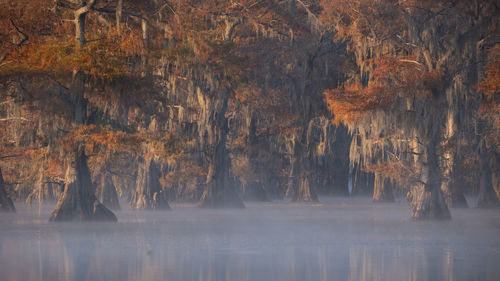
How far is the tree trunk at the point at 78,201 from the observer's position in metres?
26.4

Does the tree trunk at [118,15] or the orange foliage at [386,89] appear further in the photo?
the orange foliage at [386,89]

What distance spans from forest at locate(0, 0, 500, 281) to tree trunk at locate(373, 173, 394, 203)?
0.11 metres

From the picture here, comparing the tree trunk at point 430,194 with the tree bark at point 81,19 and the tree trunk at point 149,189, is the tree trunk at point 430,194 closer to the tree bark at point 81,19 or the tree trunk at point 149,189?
the tree bark at point 81,19

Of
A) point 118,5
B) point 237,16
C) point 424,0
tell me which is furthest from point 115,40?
point 237,16

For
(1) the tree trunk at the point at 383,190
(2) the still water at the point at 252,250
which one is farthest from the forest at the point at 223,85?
(1) the tree trunk at the point at 383,190

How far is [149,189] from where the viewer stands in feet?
123

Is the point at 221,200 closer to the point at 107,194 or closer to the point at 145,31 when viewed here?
the point at 107,194

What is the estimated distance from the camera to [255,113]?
Answer: 41656 mm

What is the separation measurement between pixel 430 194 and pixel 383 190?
1758 cm

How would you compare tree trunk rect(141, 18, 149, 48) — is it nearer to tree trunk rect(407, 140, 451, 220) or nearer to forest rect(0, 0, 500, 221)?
forest rect(0, 0, 500, 221)

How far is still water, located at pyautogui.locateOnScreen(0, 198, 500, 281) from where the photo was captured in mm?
12969

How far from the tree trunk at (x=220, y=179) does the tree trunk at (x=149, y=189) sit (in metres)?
2.49

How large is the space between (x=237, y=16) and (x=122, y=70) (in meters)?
13.5

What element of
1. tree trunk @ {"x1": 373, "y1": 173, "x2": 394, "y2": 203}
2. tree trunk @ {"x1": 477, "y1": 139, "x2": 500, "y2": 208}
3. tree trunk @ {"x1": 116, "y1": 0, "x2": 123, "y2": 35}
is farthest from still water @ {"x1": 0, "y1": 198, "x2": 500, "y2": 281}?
tree trunk @ {"x1": 373, "y1": 173, "x2": 394, "y2": 203}
